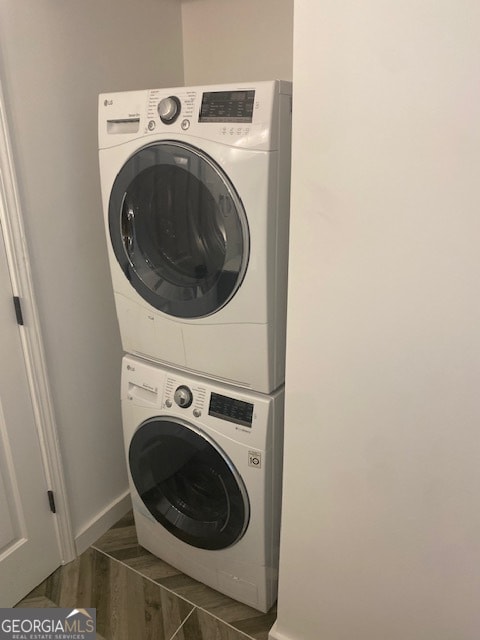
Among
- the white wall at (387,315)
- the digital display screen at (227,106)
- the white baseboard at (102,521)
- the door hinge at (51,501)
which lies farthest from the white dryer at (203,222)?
the white baseboard at (102,521)

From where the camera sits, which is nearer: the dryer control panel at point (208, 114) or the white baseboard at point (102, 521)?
the dryer control panel at point (208, 114)

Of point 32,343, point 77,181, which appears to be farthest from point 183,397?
point 77,181

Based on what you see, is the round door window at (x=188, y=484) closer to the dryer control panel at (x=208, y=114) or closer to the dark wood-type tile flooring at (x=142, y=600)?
the dark wood-type tile flooring at (x=142, y=600)

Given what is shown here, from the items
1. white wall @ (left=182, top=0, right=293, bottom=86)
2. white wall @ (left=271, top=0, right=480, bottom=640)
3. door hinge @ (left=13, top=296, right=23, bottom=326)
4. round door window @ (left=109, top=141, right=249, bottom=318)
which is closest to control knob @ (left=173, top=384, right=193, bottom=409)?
round door window @ (left=109, top=141, right=249, bottom=318)

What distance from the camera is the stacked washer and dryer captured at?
123cm

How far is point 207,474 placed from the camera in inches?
64.6

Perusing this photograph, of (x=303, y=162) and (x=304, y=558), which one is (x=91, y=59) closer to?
(x=303, y=162)

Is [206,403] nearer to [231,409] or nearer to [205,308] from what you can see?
[231,409]

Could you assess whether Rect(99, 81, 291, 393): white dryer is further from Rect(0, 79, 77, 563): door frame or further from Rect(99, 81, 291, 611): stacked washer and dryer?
Rect(0, 79, 77, 563): door frame

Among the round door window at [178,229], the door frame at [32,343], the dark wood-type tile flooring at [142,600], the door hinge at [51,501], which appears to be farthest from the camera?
the door hinge at [51,501]

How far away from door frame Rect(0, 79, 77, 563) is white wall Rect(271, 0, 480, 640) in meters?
0.84

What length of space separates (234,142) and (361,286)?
0.47 metres

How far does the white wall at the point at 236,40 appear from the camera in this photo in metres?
1.79

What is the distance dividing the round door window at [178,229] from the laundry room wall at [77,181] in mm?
250
